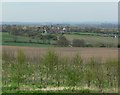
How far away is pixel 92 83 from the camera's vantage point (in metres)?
9.09

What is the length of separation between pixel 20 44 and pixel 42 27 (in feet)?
5.17

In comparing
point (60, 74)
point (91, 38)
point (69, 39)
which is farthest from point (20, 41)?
point (60, 74)

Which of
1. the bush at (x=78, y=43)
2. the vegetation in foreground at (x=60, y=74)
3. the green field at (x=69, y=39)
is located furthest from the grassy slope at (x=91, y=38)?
the vegetation in foreground at (x=60, y=74)

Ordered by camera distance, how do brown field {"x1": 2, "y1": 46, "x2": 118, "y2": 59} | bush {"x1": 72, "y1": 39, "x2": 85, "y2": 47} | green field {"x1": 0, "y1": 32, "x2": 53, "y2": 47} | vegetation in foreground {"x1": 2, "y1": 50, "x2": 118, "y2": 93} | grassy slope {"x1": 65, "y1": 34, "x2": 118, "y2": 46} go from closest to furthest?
vegetation in foreground {"x1": 2, "y1": 50, "x2": 118, "y2": 93} < brown field {"x1": 2, "y1": 46, "x2": 118, "y2": 59} < green field {"x1": 0, "y1": 32, "x2": 53, "y2": 47} < grassy slope {"x1": 65, "y1": 34, "x2": 118, "y2": 46} < bush {"x1": 72, "y1": 39, "x2": 85, "y2": 47}

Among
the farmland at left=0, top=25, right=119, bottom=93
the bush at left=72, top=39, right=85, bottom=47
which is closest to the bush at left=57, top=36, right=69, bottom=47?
the farmland at left=0, top=25, right=119, bottom=93

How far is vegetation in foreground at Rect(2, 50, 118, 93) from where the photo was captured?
875 centimetres

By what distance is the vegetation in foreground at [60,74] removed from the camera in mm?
8750

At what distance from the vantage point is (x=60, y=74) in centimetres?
999

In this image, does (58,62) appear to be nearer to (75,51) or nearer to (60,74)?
(60,74)

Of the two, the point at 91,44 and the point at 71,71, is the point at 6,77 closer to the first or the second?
the point at 71,71

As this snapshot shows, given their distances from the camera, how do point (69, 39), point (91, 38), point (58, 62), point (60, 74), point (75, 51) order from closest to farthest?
point (60, 74), point (58, 62), point (75, 51), point (91, 38), point (69, 39)

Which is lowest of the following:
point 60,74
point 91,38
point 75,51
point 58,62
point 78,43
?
point 60,74

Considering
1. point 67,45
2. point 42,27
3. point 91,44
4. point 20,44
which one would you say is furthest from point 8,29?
point 91,44

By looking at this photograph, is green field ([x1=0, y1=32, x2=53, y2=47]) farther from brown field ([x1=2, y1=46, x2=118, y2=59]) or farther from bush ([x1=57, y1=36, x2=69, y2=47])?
bush ([x1=57, y1=36, x2=69, y2=47])
